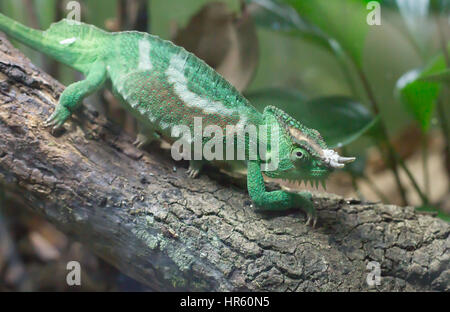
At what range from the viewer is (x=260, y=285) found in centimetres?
164

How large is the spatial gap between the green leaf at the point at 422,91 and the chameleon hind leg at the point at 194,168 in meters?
1.25

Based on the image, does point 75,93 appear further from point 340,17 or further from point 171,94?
point 340,17

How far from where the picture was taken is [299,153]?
166cm

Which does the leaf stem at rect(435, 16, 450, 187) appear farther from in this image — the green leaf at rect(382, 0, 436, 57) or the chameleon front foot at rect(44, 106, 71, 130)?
the chameleon front foot at rect(44, 106, 71, 130)

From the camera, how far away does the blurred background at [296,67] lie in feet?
7.39

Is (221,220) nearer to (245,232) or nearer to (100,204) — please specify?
(245,232)

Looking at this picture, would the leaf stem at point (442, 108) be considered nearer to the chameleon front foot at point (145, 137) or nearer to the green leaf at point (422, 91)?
the green leaf at point (422, 91)

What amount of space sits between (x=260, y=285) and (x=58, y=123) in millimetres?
1169

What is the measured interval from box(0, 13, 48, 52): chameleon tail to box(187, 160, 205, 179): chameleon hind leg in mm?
949

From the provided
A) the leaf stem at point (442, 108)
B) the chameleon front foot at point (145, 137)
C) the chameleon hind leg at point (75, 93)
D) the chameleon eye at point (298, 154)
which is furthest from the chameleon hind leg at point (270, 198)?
the leaf stem at point (442, 108)

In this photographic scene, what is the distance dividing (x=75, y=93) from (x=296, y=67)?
79.0 inches

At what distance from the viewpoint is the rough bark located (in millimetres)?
1688

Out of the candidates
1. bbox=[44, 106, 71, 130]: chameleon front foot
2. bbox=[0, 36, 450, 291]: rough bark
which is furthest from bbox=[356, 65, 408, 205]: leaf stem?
bbox=[44, 106, 71, 130]: chameleon front foot
